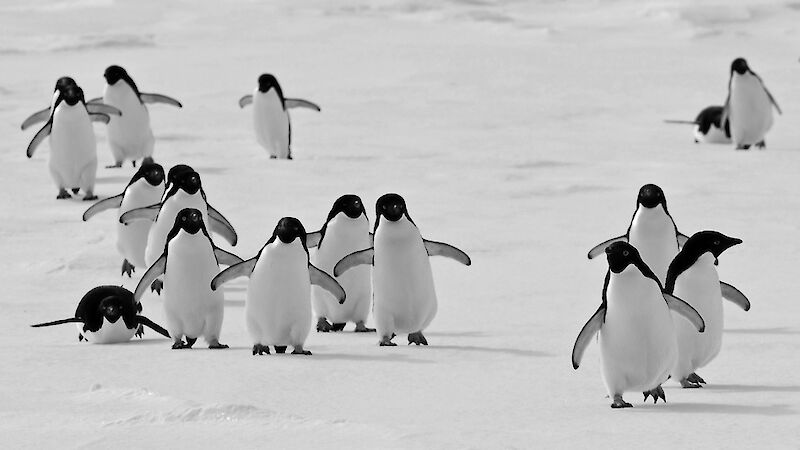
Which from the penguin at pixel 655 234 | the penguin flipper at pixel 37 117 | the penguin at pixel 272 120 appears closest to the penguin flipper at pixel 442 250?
the penguin at pixel 655 234

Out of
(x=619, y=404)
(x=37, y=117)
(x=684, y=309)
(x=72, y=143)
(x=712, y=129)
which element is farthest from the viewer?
(x=712, y=129)

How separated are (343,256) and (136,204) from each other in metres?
1.72

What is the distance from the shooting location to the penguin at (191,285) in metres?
5.66

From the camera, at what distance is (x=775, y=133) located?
13.4m

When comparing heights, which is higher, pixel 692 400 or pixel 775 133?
pixel 775 133

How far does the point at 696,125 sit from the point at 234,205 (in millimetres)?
5184

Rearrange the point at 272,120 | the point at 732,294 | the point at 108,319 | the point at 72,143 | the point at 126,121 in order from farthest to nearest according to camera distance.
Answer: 1. the point at 272,120
2. the point at 126,121
3. the point at 72,143
4. the point at 108,319
5. the point at 732,294

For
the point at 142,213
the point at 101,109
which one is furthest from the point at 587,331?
the point at 101,109

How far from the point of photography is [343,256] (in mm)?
6121

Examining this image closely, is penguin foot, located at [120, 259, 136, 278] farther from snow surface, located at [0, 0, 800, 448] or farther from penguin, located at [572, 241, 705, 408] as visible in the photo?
penguin, located at [572, 241, 705, 408]

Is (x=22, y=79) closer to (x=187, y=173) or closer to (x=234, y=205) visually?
(x=234, y=205)

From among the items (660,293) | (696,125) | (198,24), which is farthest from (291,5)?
(660,293)

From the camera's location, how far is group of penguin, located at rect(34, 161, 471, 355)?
5.45 m

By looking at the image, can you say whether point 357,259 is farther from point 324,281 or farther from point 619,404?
point 619,404
